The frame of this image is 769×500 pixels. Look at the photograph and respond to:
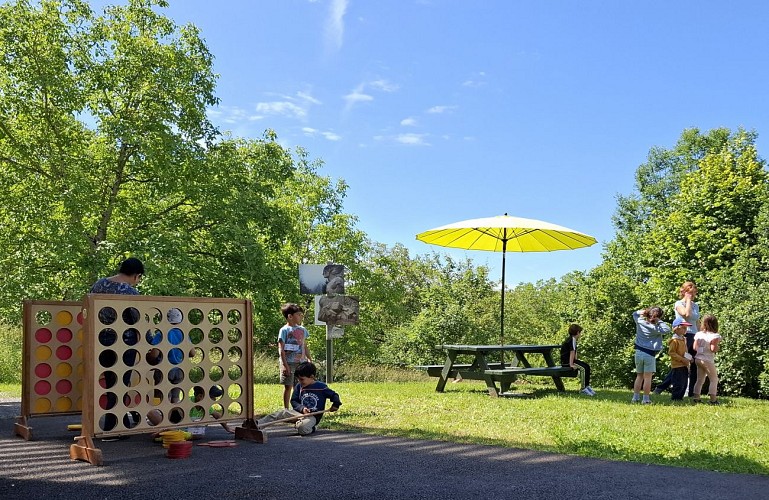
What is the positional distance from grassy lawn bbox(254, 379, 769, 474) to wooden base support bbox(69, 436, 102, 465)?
2.71m

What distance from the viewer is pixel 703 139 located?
41312mm

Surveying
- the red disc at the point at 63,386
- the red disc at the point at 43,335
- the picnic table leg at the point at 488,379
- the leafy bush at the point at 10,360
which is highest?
the red disc at the point at 43,335

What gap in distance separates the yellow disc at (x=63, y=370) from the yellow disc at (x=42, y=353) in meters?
0.16

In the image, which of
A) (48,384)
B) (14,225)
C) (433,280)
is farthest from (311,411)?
(433,280)

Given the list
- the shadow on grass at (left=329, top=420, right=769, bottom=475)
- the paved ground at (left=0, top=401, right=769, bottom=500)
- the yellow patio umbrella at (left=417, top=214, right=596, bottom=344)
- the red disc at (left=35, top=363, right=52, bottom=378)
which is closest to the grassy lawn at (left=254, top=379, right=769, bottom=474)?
the shadow on grass at (left=329, top=420, right=769, bottom=475)

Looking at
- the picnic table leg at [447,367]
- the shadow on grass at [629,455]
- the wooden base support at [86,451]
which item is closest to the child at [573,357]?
the picnic table leg at [447,367]

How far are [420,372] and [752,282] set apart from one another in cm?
912

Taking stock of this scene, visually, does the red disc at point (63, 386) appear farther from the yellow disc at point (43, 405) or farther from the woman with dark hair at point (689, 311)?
the woman with dark hair at point (689, 311)

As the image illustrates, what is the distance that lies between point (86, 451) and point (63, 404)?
1853 mm

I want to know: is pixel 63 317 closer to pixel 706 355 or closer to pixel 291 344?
pixel 291 344

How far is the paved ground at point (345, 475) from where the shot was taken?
179 inches

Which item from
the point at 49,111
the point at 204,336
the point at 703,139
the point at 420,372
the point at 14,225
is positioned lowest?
the point at 420,372

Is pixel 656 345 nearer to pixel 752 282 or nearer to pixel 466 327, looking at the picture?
pixel 752 282

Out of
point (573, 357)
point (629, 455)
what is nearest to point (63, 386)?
point (629, 455)
